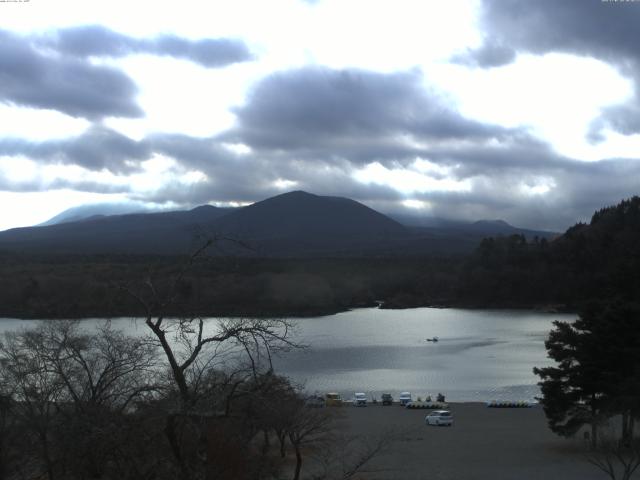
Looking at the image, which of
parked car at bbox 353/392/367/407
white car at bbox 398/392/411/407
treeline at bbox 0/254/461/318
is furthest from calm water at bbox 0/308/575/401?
treeline at bbox 0/254/461/318

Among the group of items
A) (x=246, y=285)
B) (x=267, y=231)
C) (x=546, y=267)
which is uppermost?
(x=267, y=231)

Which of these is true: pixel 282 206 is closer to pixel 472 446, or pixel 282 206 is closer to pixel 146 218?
pixel 146 218

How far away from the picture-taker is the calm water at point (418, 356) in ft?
91.3

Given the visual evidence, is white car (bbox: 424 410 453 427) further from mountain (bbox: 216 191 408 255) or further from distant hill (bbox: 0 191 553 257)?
mountain (bbox: 216 191 408 255)

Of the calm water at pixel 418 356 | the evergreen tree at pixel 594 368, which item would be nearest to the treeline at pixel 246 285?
the calm water at pixel 418 356

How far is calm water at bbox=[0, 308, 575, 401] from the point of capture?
27828 mm

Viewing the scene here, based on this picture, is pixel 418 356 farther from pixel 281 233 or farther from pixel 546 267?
pixel 281 233

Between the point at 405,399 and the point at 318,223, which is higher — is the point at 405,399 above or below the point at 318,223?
below

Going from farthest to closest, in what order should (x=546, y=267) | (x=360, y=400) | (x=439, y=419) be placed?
1. (x=546, y=267)
2. (x=360, y=400)
3. (x=439, y=419)

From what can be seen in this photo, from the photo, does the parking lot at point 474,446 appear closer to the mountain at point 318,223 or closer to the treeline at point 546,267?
the treeline at point 546,267

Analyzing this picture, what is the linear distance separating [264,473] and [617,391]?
27.1 feet

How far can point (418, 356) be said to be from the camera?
119 ft

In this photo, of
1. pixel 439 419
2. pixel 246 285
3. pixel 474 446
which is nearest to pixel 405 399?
pixel 439 419

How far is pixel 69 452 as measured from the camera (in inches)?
222
